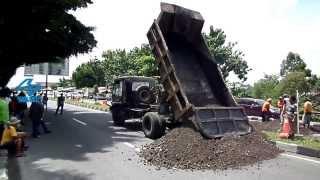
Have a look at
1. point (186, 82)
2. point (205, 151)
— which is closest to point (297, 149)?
point (205, 151)

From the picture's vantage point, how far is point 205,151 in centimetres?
1133

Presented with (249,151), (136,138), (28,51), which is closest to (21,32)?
(28,51)

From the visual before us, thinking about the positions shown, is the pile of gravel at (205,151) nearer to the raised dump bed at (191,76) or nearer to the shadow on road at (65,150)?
the raised dump bed at (191,76)

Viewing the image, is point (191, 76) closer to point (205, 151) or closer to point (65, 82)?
point (205, 151)

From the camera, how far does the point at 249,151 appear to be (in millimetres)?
11633

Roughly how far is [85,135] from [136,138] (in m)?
2.43

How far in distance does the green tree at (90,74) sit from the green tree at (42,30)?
2380 inches

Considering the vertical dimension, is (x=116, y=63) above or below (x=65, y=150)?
above

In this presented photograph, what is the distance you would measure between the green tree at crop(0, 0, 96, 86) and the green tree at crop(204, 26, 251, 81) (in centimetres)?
1960

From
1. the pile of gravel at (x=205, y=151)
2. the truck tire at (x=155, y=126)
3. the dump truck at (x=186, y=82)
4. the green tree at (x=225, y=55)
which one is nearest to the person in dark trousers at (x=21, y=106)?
the dump truck at (x=186, y=82)

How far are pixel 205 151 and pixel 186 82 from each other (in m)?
4.22

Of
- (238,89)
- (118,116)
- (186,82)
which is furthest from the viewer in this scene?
(238,89)

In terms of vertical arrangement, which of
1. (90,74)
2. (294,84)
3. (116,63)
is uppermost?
(116,63)

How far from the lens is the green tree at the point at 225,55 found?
48.1 metres
